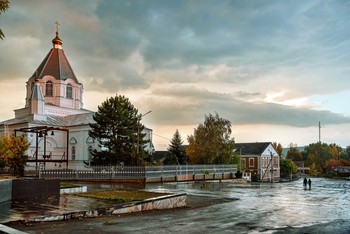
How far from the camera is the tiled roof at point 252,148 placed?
79.7m

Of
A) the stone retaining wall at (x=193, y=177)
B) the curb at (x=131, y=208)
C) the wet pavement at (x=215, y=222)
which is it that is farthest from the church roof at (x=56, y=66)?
the wet pavement at (x=215, y=222)

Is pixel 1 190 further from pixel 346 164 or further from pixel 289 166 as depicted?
pixel 346 164

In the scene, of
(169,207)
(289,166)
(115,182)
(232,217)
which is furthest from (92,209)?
(289,166)

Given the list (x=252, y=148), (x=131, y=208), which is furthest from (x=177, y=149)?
(x=131, y=208)

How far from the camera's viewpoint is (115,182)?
3136 centimetres

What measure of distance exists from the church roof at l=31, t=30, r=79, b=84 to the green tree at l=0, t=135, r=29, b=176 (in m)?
36.3

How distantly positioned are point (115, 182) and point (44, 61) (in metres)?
44.2

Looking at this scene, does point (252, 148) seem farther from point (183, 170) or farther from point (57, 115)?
point (183, 170)

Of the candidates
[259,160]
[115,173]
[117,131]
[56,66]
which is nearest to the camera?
[115,173]

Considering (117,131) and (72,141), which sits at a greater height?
(117,131)

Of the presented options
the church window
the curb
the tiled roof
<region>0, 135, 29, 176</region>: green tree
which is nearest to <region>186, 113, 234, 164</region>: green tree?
the church window

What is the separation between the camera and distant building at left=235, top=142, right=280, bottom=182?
257 feet

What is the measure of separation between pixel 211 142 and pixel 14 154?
89.5 feet

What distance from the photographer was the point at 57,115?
62.4 metres
